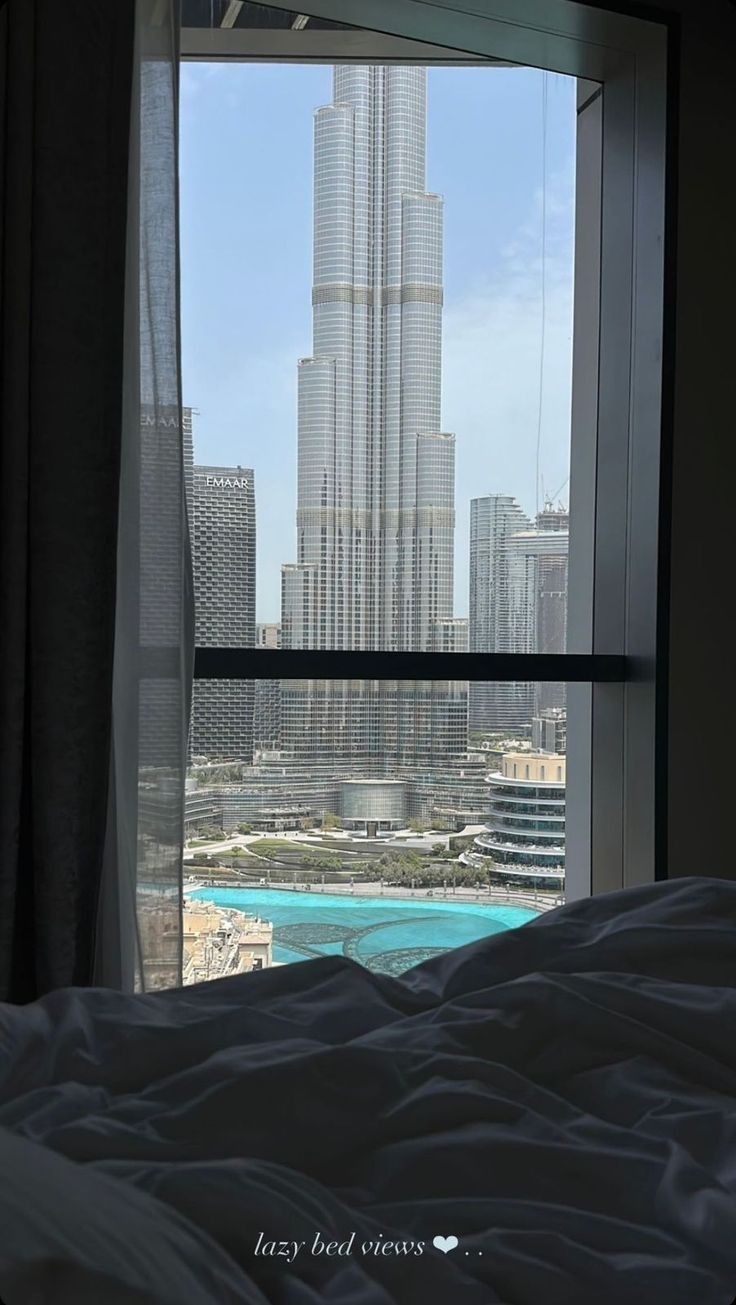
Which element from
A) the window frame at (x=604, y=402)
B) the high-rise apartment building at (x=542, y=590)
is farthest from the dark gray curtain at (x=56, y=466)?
the high-rise apartment building at (x=542, y=590)

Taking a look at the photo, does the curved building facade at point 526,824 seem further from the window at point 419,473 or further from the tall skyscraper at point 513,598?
the tall skyscraper at point 513,598

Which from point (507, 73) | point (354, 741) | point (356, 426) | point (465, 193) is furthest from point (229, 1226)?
point (507, 73)

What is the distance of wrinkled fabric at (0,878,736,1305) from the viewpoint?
0.77 m

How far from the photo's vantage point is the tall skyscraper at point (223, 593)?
260 centimetres

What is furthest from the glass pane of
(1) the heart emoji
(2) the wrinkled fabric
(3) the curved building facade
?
(1) the heart emoji

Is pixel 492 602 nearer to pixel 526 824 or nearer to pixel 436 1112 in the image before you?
pixel 526 824

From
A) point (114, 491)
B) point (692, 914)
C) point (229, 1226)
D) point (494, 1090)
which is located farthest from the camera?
point (114, 491)

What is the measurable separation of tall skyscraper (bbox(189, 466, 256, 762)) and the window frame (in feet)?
0.30

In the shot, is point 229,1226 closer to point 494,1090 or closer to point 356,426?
point 494,1090

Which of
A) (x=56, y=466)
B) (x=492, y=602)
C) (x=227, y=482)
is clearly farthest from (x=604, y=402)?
(x=56, y=466)

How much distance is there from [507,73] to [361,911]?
213 cm

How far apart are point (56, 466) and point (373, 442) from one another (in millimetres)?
854

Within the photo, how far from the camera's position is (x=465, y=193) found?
2811 millimetres

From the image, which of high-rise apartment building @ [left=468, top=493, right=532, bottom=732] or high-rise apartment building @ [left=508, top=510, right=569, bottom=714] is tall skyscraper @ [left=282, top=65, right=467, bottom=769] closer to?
high-rise apartment building @ [left=468, top=493, right=532, bottom=732]
